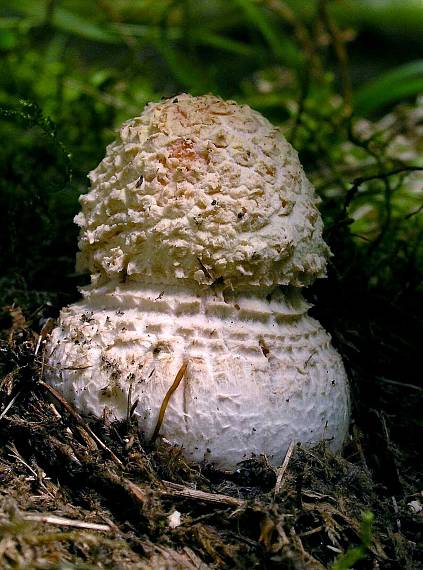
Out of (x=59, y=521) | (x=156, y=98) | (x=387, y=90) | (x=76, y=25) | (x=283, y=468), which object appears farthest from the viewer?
(x=156, y=98)

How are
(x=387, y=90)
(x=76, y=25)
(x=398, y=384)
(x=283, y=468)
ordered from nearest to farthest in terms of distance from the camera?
(x=283, y=468), (x=398, y=384), (x=387, y=90), (x=76, y=25)

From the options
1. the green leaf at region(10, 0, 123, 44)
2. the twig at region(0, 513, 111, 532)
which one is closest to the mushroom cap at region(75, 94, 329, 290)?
the twig at region(0, 513, 111, 532)

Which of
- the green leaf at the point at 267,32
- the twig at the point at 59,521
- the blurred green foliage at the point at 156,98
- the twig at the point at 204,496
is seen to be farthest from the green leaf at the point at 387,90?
the twig at the point at 59,521

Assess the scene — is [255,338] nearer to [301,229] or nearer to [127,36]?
[301,229]

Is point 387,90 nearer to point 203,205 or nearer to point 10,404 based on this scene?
point 203,205

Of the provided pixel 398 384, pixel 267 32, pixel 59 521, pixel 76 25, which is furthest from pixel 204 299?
pixel 76 25

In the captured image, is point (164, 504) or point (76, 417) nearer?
point (164, 504)

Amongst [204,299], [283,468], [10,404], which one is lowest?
[283,468]
